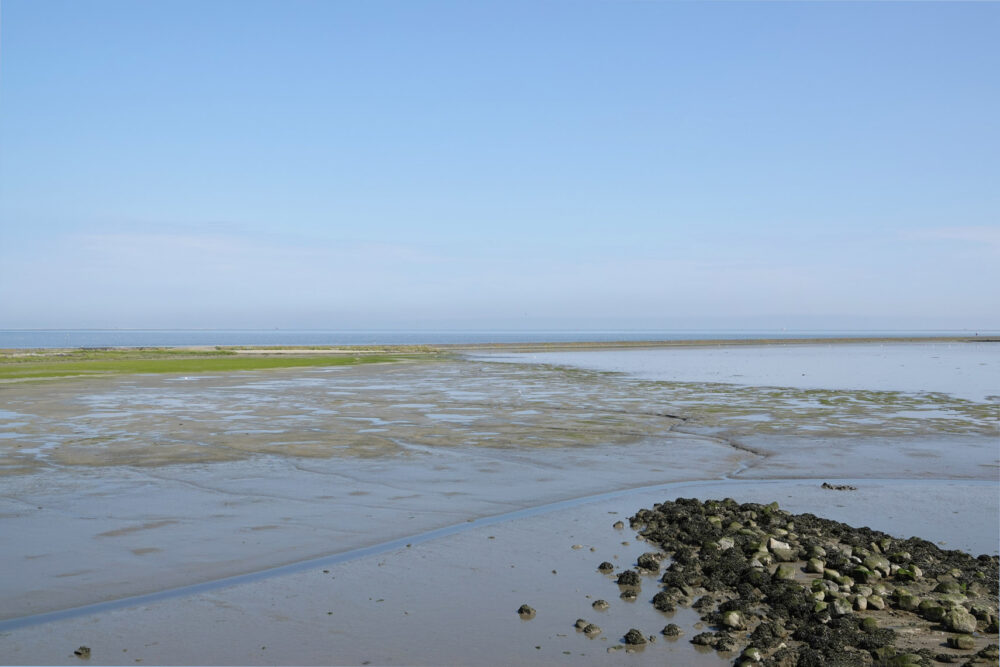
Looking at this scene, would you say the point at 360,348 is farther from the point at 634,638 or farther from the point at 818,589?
the point at 634,638

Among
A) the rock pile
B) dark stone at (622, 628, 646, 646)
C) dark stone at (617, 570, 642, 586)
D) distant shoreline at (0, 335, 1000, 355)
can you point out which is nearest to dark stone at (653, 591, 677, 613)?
the rock pile

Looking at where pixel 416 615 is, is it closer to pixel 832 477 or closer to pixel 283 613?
pixel 283 613

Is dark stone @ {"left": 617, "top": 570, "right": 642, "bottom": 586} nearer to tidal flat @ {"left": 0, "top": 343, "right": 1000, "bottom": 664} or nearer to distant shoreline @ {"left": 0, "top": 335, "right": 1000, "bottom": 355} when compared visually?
tidal flat @ {"left": 0, "top": 343, "right": 1000, "bottom": 664}

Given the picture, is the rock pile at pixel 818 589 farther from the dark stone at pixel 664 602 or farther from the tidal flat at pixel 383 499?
the tidal flat at pixel 383 499

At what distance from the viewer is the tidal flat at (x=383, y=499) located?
29.8 ft

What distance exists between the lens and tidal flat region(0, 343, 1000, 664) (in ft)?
29.8

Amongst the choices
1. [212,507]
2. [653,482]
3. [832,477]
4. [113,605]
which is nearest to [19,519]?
[212,507]

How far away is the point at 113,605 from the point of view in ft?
31.8

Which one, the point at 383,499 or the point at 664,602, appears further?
the point at 383,499

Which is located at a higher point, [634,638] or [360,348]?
[360,348]

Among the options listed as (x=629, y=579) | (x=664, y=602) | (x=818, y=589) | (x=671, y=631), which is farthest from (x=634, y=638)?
(x=818, y=589)

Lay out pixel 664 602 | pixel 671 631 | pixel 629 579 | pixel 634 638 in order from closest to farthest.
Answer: pixel 634 638 → pixel 671 631 → pixel 664 602 → pixel 629 579

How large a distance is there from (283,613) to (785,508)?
9.91 metres

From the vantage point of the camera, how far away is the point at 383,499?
15.7 m
